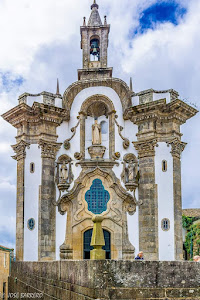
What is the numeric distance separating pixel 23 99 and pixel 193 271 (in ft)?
48.8

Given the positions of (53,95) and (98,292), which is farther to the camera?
(53,95)

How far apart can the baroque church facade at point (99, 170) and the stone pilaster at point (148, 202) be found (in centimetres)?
4

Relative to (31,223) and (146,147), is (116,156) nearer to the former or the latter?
(146,147)

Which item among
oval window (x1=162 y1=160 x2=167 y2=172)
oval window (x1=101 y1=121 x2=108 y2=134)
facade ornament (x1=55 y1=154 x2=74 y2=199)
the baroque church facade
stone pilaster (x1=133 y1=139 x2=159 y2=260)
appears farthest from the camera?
oval window (x1=101 y1=121 x2=108 y2=134)

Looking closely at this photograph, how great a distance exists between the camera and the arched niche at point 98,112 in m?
19.1

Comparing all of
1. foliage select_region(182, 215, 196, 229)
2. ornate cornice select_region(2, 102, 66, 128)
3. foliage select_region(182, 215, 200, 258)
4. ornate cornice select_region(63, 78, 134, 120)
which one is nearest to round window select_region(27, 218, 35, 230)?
ornate cornice select_region(2, 102, 66, 128)

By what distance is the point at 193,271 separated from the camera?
6.45 metres

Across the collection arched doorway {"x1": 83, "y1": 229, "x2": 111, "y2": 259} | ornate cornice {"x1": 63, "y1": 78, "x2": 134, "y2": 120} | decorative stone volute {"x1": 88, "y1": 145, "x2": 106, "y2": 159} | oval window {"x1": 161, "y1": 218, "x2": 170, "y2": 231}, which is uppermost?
ornate cornice {"x1": 63, "y1": 78, "x2": 134, "y2": 120}

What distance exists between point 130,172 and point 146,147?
1.30m

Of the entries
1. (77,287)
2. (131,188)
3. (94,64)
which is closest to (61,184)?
(131,188)

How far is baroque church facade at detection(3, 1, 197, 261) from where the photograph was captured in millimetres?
17688

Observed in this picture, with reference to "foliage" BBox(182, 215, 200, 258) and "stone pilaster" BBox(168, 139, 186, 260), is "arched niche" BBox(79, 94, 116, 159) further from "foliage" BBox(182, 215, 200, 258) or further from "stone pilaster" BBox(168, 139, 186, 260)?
"foliage" BBox(182, 215, 200, 258)

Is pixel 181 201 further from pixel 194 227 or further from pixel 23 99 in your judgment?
pixel 23 99

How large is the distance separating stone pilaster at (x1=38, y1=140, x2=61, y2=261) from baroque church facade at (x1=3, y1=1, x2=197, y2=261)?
42 mm
